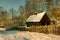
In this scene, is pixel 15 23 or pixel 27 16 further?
pixel 27 16

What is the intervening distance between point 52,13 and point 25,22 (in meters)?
1.72

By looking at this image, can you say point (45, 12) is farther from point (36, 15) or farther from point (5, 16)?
point (5, 16)

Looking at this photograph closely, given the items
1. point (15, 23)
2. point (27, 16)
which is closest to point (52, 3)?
point (27, 16)

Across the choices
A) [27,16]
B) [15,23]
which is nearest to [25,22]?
[27,16]

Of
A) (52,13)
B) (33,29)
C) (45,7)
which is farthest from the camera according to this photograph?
(45,7)

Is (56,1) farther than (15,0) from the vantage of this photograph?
Yes

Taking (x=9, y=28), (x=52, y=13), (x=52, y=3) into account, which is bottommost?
(x=9, y=28)

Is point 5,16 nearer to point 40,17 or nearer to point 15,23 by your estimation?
point 15,23

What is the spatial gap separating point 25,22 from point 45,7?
1.43 m

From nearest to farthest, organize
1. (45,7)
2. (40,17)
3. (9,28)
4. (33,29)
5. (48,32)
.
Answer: (48,32) < (33,29) < (9,28) < (45,7) < (40,17)

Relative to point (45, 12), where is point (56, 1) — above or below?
above

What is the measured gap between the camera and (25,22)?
8789 millimetres

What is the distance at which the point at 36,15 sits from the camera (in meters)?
9.09

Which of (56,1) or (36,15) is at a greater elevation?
(56,1)
